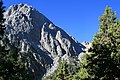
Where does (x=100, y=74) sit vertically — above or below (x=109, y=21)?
below

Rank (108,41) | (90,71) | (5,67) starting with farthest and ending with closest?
1. (108,41)
2. (90,71)
3. (5,67)

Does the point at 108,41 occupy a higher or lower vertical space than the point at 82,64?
higher

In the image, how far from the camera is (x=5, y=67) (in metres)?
34.2

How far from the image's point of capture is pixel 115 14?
44.2 m

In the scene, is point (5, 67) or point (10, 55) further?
point (10, 55)

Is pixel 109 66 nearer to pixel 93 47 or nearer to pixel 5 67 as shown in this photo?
pixel 93 47

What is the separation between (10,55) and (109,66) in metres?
14.3

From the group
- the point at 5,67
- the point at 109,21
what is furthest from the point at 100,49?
the point at 5,67

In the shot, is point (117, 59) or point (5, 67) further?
point (117, 59)

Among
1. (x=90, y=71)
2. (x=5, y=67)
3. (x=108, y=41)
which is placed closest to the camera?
(x=5, y=67)

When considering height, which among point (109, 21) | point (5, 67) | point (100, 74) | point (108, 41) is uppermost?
point (109, 21)

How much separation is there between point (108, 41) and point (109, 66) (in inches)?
252

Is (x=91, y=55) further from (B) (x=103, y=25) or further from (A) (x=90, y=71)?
(B) (x=103, y=25)

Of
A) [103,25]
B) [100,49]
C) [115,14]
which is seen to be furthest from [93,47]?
[115,14]
